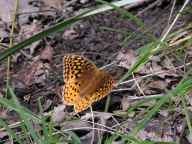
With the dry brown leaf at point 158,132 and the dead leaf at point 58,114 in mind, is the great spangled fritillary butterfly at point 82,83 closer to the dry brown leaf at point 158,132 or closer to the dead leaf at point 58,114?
the dead leaf at point 58,114

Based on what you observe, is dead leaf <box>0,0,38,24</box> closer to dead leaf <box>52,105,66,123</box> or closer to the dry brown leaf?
dead leaf <box>52,105,66,123</box>

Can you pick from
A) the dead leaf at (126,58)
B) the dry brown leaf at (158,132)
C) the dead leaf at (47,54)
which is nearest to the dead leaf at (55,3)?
the dead leaf at (47,54)

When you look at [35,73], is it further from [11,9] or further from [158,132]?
[158,132]

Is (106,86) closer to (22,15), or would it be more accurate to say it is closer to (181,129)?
(181,129)

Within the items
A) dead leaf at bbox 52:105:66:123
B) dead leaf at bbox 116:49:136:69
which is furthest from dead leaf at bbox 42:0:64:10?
dead leaf at bbox 52:105:66:123

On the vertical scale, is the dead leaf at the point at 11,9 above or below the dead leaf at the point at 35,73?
above

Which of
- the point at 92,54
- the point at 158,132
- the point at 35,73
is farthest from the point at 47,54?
the point at 158,132

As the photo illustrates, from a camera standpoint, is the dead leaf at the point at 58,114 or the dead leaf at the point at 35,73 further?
the dead leaf at the point at 35,73

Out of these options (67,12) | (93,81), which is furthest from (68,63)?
(67,12)

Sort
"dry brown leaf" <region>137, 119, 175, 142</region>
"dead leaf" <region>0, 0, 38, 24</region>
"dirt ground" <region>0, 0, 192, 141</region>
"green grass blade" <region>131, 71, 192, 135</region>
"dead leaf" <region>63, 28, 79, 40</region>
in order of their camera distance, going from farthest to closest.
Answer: "dead leaf" <region>0, 0, 38, 24</region> < "dead leaf" <region>63, 28, 79, 40</region> < "dirt ground" <region>0, 0, 192, 141</region> < "dry brown leaf" <region>137, 119, 175, 142</region> < "green grass blade" <region>131, 71, 192, 135</region>
